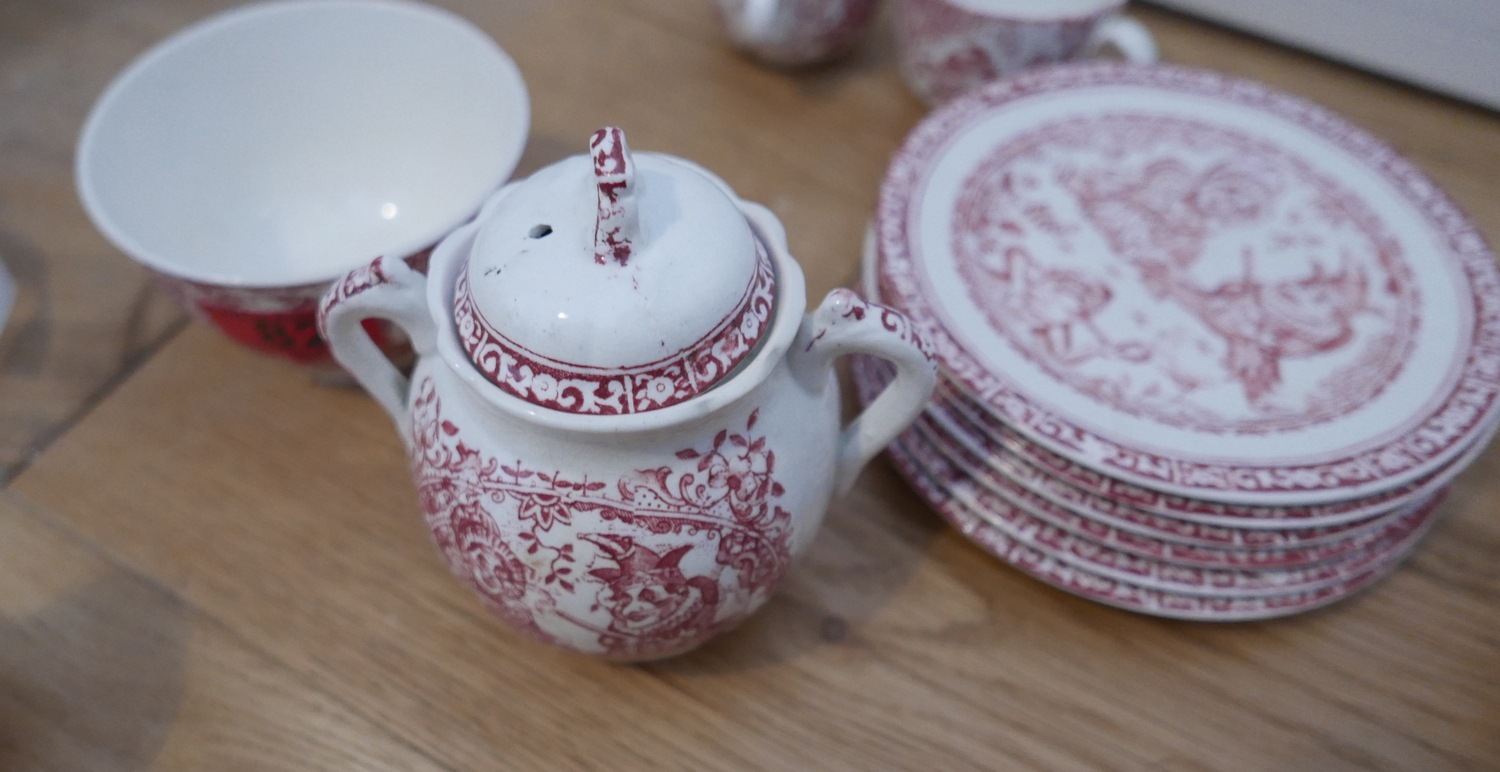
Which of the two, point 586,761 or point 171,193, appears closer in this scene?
point 586,761

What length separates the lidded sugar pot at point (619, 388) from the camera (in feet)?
1.36

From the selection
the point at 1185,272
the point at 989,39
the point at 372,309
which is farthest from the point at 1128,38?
the point at 372,309

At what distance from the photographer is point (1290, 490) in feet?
1.76

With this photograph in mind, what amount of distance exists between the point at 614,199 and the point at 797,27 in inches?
22.5

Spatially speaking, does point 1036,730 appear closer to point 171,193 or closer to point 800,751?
point 800,751

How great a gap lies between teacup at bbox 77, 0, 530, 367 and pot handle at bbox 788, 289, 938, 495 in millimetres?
355

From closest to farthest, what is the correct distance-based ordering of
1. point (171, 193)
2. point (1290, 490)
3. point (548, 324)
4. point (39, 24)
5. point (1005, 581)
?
point (548, 324) < point (1290, 490) < point (1005, 581) < point (171, 193) < point (39, 24)

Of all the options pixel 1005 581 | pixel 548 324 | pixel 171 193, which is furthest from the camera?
pixel 171 193

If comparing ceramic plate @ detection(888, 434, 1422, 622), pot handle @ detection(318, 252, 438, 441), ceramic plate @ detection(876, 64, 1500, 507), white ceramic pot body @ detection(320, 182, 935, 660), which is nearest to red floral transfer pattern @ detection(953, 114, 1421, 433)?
ceramic plate @ detection(876, 64, 1500, 507)

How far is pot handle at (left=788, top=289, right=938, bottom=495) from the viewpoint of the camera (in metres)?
0.44

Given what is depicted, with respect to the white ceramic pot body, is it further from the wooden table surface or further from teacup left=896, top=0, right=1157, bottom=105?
teacup left=896, top=0, right=1157, bottom=105

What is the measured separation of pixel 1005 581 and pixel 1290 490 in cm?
19

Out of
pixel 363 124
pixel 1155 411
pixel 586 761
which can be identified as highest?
pixel 1155 411

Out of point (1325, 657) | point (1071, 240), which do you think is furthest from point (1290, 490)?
point (1071, 240)
